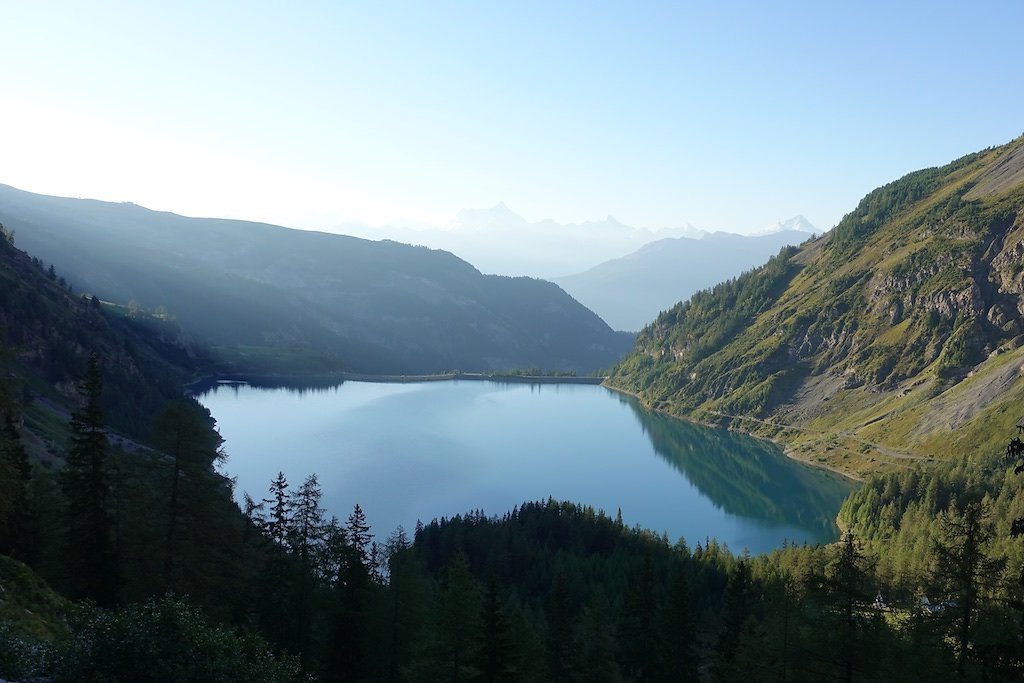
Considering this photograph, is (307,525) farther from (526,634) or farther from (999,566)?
(999,566)

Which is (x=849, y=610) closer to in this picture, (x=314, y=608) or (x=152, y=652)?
(x=152, y=652)

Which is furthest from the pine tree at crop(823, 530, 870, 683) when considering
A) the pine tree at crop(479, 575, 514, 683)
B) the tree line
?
the pine tree at crop(479, 575, 514, 683)

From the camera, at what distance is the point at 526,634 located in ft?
145

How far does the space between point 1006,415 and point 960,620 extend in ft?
600

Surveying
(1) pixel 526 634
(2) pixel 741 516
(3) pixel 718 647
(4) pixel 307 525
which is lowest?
(2) pixel 741 516

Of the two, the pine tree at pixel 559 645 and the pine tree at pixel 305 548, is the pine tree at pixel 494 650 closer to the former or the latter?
the pine tree at pixel 305 548

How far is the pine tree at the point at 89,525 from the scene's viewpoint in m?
36.2

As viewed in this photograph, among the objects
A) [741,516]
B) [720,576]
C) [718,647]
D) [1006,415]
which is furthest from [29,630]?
[1006,415]

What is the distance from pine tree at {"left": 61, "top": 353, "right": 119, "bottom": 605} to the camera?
119ft

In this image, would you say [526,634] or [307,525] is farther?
[307,525]

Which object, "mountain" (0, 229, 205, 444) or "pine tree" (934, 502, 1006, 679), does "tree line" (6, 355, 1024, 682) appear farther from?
"mountain" (0, 229, 205, 444)

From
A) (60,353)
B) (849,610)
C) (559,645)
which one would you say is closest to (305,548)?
(559,645)

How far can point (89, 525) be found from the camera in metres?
36.4

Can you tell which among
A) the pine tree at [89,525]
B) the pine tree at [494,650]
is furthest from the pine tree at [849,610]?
the pine tree at [89,525]
